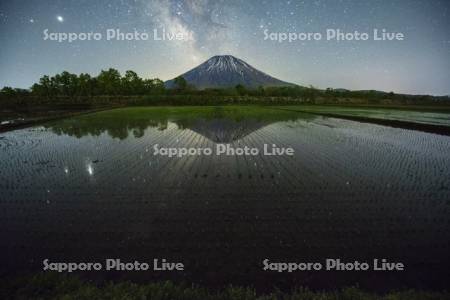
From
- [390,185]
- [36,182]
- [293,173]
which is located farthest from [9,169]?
[390,185]

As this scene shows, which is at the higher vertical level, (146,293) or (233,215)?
(233,215)

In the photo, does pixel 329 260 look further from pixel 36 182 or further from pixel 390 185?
pixel 36 182

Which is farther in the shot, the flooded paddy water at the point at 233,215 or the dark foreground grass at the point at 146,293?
the flooded paddy water at the point at 233,215

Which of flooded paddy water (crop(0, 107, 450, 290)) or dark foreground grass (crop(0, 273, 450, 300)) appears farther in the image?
flooded paddy water (crop(0, 107, 450, 290))

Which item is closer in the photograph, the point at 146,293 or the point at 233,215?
Answer: the point at 146,293
